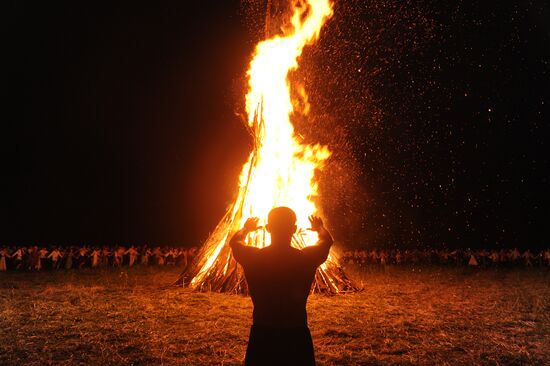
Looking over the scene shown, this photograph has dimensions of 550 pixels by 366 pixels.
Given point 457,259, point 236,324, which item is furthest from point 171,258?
point 236,324

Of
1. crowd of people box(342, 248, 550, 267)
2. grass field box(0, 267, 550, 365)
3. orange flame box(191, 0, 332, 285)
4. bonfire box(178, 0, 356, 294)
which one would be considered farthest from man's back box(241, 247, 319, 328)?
crowd of people box(342, 248, 550, 267)

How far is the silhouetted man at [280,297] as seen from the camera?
3166 millimetres

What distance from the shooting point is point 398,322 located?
344 inches

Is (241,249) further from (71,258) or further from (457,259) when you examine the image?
(457,259)

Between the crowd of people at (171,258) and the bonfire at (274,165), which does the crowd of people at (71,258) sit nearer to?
the crowd of people at (171,258)

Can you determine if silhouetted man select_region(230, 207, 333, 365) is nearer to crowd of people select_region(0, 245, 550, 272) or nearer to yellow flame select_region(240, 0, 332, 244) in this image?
yellow flame select_region(240, 0, 332, 244)

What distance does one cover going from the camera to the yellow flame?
12.7m

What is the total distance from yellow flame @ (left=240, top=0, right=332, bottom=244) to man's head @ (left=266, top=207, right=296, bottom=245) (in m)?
9.72

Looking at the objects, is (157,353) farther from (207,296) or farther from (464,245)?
(464,245)

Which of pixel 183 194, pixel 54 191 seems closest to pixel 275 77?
pixel 183 194

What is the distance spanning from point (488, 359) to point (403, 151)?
36.4m

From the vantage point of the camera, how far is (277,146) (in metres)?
13.2

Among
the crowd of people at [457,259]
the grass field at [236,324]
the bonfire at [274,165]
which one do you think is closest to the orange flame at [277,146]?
the bonfire at [274,165]

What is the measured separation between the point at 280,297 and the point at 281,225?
494 mm
